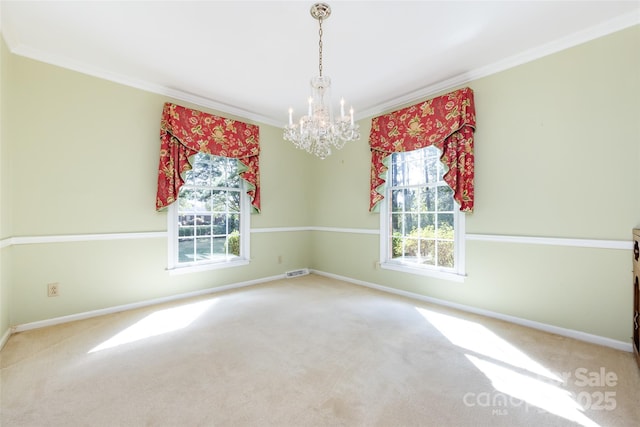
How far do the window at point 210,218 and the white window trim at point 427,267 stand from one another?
78.1 inches

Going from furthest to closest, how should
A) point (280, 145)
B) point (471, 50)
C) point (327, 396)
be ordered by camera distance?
point (280, 145) < point (471, 50) < point (327, 396)

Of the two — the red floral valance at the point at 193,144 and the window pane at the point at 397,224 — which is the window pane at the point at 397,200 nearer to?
the window pane at the point at 397,224

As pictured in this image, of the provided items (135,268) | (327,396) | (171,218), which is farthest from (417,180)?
(135,268)

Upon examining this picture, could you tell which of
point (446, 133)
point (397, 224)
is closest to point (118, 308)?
point (397, 224)

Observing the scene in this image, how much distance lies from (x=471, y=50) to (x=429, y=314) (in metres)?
2.61

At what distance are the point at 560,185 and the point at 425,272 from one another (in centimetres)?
157

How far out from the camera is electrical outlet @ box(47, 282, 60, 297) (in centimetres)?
264

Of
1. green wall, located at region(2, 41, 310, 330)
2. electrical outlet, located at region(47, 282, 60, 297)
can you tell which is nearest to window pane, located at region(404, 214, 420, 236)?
green wall, located at region(2, 41, 310, 330)

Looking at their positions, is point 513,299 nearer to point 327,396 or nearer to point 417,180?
point 417,180

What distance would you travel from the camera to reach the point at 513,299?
8.83 ft

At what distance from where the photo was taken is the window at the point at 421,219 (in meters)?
3.20

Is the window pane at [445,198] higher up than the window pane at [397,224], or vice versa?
the window pane at [445,198]

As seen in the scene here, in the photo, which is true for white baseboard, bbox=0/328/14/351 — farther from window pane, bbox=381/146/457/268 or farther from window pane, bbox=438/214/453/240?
window pane, bbox=438/214/453/240

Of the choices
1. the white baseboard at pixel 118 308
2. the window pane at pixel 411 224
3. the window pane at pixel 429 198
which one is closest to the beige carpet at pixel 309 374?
the white baseboard at pixel 118 308
